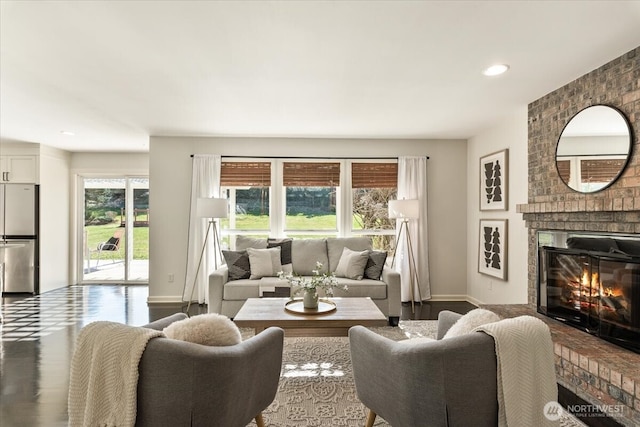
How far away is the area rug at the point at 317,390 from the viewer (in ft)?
6.90

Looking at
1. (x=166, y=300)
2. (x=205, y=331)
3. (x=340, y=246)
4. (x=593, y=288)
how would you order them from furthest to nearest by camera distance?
1. (x=166, y=300)
2. (x=340, y=246)
3. (x=593, y=288)
4. (x=205, y=331)

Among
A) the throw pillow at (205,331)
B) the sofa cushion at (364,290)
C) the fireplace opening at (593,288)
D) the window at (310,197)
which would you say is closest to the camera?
the throw pillow at (205,331)

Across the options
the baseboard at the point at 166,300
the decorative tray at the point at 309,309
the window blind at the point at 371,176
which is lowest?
the baseboard at the point at 166,300

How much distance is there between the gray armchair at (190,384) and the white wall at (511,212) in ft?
11.3

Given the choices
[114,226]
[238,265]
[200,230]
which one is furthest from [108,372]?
[114,226]

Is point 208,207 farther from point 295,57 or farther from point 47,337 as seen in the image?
point 295,57

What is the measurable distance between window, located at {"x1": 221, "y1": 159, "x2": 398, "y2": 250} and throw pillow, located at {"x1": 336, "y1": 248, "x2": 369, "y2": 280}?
2.79 feet

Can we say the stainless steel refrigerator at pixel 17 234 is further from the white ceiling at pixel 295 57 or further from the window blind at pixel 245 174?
the window blind at pixel 245 174

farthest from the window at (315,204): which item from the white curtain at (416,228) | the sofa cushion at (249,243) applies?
the white curtain at (416,228)

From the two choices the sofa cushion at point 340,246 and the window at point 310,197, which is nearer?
the sofa cushion at point 340,246

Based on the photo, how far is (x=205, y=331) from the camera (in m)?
1.53

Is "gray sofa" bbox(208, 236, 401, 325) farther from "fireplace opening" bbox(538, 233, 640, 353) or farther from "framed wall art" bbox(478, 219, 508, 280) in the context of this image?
"fireplace opening" bbox(538, 233, 640, 353)

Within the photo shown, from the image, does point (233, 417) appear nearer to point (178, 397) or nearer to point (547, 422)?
point (178, 397)

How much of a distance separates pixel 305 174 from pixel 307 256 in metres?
1.28
